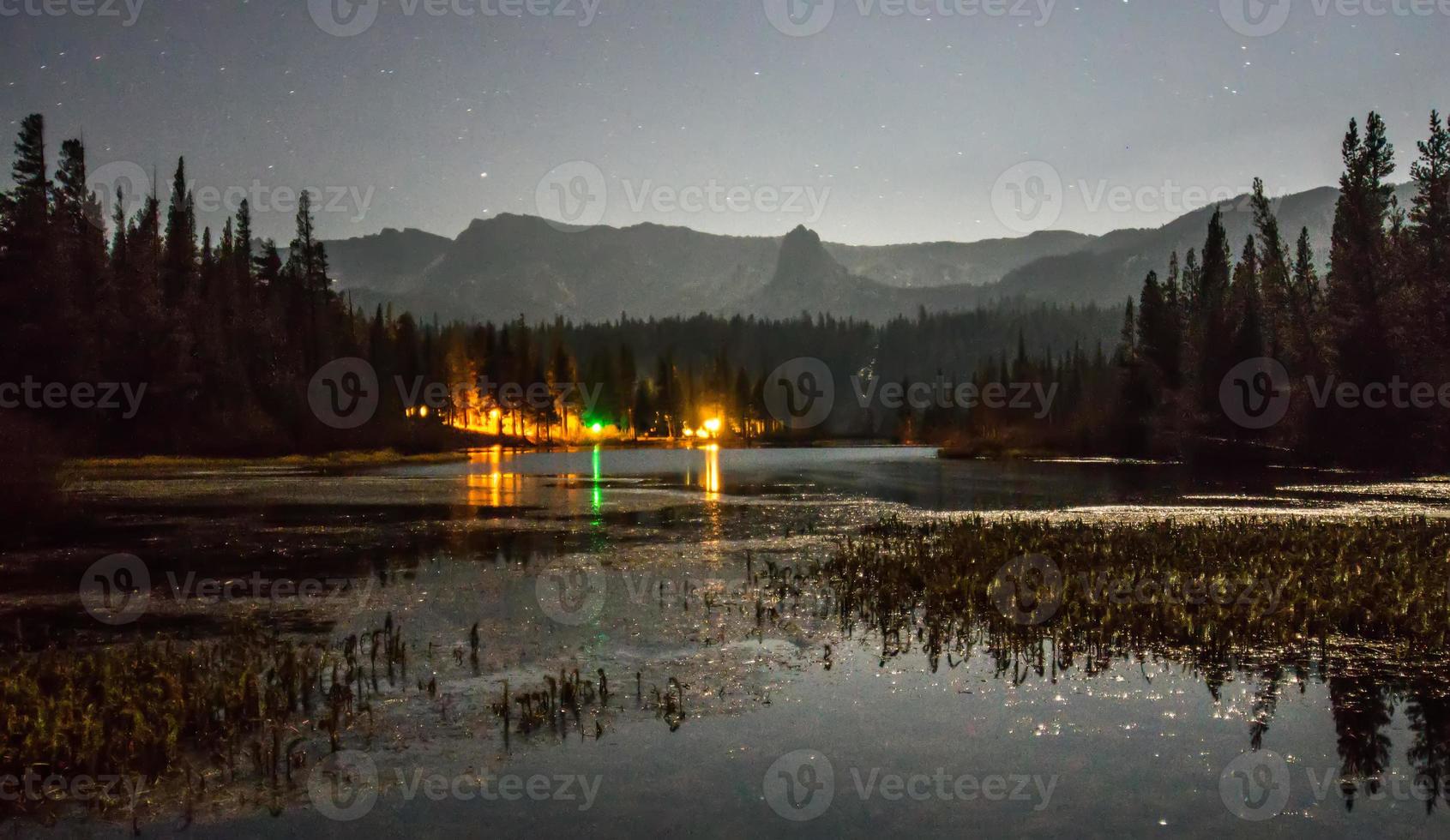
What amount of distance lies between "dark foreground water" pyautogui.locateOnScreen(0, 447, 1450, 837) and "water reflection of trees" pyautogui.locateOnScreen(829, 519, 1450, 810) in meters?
0.12

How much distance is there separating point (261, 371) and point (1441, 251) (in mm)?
106949

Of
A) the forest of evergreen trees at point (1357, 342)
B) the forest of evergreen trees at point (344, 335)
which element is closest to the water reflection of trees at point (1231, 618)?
the forest of evergreen trees at point (344, 335)

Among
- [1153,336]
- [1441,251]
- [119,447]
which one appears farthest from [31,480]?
[1153,336]

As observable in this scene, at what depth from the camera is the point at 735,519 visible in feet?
128

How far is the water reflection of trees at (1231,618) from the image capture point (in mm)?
12953

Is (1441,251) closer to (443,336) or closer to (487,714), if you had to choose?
(487,714)

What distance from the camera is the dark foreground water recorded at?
385 inches

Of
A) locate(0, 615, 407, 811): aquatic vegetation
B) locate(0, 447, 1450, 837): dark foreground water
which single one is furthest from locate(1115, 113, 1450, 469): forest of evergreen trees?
locate(0, 615, 407, 811): aquatic vegetation

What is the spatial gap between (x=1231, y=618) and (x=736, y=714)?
Answer: 10.1 meters

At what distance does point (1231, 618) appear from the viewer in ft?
57.6

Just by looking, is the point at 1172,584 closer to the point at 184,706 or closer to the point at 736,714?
the point at 736,714

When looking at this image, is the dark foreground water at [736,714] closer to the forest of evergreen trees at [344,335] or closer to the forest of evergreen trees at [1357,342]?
the forest of evergreen trees at [344,335]

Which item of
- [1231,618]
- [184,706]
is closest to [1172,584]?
[1231,618]

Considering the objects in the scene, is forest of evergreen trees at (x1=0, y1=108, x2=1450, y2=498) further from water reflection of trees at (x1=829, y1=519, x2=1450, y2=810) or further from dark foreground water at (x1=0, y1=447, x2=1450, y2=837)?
water reflection of trees at (x1=829, y1=519, x2=1450, y2=810)
